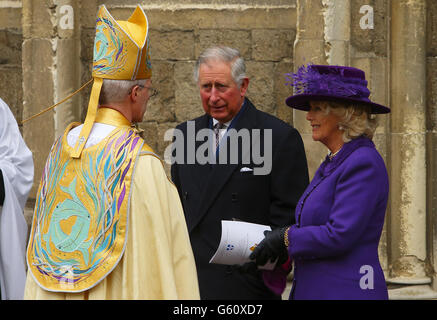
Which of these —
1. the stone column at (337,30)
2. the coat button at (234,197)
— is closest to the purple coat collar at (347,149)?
the coat button at (234,197)

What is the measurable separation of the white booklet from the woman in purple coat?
0.05 metres

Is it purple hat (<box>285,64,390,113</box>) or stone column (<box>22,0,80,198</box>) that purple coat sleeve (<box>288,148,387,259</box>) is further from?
stone column (<box>22,0,80,198</box>)

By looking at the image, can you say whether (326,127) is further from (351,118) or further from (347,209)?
(347,209)

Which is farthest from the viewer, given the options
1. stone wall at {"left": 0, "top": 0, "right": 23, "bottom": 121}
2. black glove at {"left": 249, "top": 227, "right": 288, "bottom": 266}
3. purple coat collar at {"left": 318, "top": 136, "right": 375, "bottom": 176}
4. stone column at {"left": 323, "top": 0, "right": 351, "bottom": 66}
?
stone wall at {"left": 0, "top": 0, "right": 23, "bottom": 121}

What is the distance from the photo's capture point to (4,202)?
3.98 meters

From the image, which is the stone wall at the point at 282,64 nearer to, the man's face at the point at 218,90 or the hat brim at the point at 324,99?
the man's face at the point at 218,90

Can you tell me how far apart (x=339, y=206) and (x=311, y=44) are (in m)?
2.87

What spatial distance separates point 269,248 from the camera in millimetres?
3510

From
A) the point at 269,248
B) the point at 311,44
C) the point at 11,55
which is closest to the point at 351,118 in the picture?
the point at 269,248

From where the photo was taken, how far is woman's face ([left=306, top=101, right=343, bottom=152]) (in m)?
3.48

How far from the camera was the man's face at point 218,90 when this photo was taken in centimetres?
401

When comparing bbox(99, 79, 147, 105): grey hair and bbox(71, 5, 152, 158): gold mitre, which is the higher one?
bbox(71, 5, 152, 158): gold mitre

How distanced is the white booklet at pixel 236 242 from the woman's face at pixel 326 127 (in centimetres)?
55

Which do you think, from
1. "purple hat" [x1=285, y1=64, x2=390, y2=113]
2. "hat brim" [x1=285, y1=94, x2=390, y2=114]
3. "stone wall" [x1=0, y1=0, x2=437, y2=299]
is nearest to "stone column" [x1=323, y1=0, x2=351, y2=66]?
"stone wall" [x1=0, y1=0, x2=437, y2=299]
